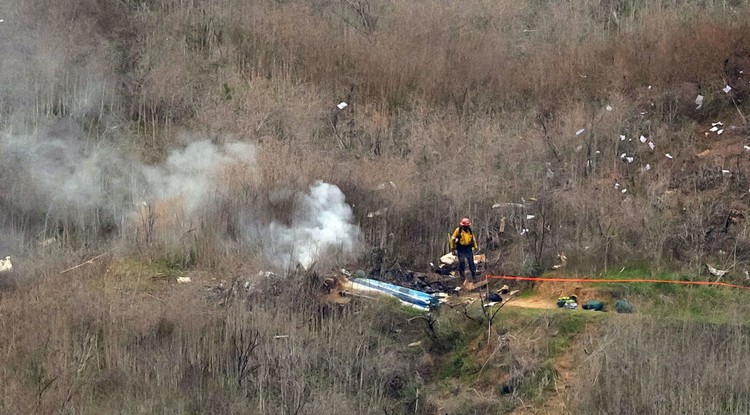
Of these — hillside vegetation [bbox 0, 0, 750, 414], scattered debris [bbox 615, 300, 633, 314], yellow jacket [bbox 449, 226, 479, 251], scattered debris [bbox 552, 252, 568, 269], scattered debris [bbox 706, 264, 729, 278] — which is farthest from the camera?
scattered debris [bbox 552, 252, 568, 269]

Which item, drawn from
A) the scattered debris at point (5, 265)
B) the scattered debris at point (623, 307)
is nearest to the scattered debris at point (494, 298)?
the scattered debris at point (623, 307)

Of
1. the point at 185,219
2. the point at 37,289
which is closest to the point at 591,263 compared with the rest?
the point at 185,219

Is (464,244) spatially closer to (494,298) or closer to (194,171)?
(494,298)

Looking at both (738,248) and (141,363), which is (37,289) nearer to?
(141,363)

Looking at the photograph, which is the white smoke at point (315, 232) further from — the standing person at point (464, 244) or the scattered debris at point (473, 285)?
the scattered debris at point (473, 285)

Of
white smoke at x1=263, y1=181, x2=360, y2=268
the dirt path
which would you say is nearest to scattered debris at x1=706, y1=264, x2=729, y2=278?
the dirt path

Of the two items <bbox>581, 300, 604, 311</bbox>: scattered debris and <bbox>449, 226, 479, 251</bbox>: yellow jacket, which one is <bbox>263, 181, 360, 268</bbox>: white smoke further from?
<bbox>581, 300, 604, 311</bbox>: scattered debris
